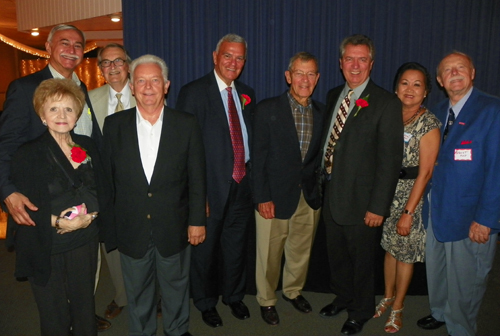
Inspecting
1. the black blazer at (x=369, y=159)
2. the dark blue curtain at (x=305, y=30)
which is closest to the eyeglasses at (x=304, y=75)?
the black blazer at (x=369, y=159)

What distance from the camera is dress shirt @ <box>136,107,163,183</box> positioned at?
232cm

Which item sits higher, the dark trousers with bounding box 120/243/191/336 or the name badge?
the name badge

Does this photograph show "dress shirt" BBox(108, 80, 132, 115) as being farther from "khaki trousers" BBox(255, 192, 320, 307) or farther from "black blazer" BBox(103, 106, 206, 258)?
"khaki trousers" BBox(255, 192, 320, 307)

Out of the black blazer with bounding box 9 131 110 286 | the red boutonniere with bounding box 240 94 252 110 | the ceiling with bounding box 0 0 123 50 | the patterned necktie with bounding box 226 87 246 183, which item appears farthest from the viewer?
the ceiling with bounding box 0 0 123 50

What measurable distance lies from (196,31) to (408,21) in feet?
7.01

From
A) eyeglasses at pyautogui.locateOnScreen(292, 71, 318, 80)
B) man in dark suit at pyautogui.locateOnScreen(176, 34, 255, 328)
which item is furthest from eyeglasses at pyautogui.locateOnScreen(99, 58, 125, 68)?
eyeglasses at pyautogui.locateOnScreen(292, 71, 318, 80)

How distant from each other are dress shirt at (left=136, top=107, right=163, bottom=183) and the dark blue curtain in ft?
5.33

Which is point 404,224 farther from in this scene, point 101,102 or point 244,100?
point 101,102

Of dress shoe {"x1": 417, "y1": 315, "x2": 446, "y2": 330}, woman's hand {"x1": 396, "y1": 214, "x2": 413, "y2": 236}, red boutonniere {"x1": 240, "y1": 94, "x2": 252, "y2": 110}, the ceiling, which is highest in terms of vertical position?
the ceiling

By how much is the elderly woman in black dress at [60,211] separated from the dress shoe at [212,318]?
0.98 meters

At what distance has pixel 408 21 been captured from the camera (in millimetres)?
3725

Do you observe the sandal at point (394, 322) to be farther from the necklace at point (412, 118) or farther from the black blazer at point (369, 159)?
the necklace at point (412, 118)

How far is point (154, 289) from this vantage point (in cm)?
254

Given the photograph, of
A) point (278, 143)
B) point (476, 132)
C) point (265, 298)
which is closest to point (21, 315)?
point (265, 298)
